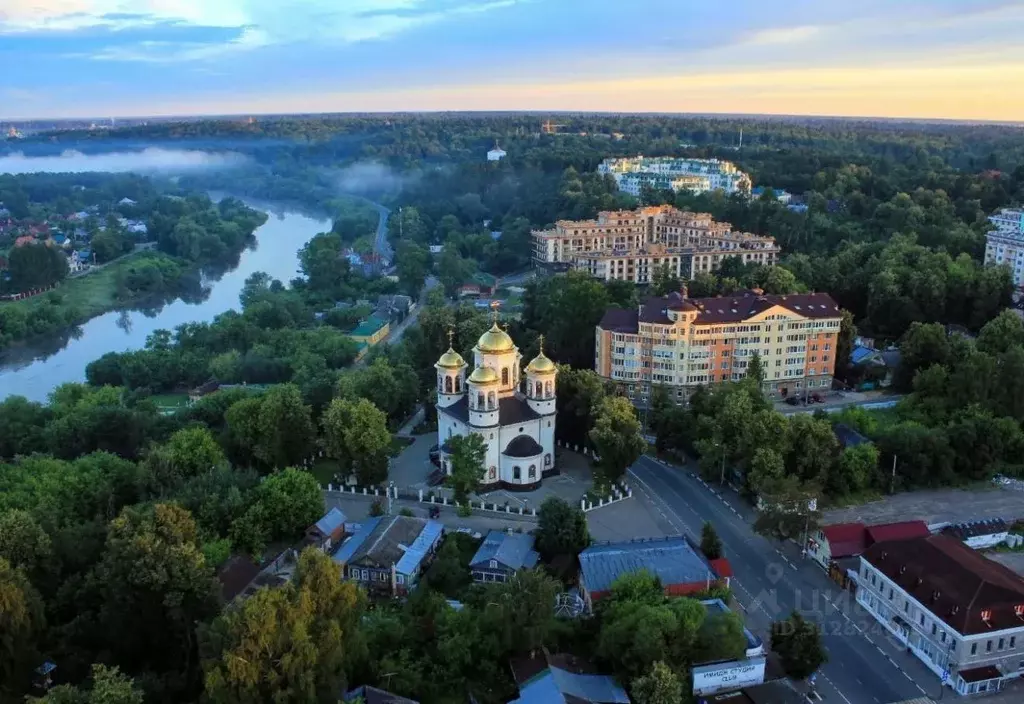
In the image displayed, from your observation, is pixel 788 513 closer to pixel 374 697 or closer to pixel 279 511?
pixel 374 697

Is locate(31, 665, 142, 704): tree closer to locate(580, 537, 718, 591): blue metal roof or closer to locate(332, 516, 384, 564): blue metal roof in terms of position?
locate(332, 516, 384, 564): blue metal roof

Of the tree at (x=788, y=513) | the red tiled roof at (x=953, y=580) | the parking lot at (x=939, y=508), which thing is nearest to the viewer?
the red tiled roof at (x=953, y=580)

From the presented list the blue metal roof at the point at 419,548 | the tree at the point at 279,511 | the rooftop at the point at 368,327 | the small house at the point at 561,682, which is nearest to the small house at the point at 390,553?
the blue metal roof at the point at 419,548

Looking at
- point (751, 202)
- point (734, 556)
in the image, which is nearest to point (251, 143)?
point (751, 202)

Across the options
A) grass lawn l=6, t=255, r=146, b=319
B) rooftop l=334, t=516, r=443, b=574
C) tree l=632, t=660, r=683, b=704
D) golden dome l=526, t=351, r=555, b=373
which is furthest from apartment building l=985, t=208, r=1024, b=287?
grass lawn l=6, t=255, r=146, b=319

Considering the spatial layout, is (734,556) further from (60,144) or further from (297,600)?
(60,144)

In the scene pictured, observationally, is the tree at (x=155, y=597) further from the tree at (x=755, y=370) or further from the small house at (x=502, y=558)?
the tree at (x=755, y=370)
